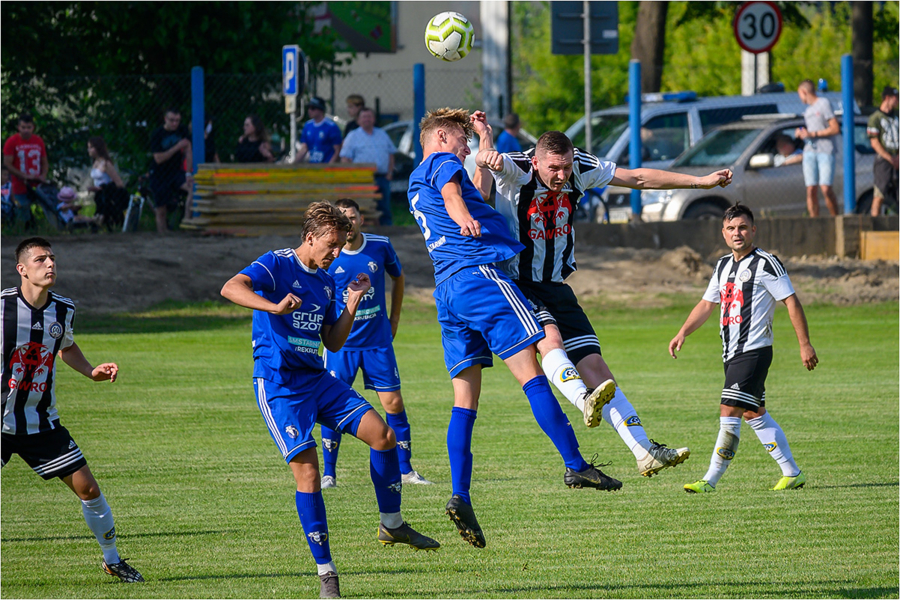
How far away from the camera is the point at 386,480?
21.1 ft

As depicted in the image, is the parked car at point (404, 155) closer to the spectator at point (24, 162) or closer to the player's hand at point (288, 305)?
the spectator at point (24, 162)

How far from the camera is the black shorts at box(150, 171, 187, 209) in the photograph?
754 inches

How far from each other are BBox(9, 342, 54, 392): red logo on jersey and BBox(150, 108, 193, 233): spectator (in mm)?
12997

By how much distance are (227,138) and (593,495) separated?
14361 millimetres

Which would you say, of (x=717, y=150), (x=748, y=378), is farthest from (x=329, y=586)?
(x=717, y=150)

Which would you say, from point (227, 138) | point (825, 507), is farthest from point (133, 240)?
point (825, 507)

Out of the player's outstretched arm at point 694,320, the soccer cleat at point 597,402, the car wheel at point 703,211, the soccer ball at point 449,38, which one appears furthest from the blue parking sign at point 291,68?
the soccer cleat at point 597,402

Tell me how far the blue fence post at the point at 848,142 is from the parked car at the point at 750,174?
0.26 m

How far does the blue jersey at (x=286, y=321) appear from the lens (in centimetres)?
618

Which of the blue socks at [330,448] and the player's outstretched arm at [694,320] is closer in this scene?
the player's outstretched arm at [694,320]

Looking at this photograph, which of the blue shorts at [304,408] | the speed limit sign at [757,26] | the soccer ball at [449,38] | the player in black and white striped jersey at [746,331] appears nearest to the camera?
the blue shorts at [304,408]

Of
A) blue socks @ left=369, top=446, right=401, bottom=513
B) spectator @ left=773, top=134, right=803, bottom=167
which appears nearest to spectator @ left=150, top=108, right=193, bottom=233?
spectator @ left=773, top=134, right=803, bottom=167

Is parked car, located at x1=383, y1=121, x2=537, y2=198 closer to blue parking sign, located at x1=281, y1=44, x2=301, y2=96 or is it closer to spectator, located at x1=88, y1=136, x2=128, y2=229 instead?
blue parking sign, located at x1=281, y1=44, x2=301, y2=96

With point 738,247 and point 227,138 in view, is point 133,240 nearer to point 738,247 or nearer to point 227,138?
point 227,138
